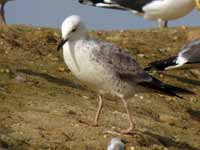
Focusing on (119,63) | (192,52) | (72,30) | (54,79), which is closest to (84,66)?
(72,30)

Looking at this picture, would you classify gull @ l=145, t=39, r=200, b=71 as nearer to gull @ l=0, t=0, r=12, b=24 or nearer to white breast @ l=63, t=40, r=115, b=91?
white breast @ l=63, t=40, r=115, b=91

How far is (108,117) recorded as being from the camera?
31.4 ft

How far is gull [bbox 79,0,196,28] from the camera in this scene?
1466 cm

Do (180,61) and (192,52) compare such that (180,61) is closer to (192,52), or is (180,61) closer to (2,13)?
(192,52)

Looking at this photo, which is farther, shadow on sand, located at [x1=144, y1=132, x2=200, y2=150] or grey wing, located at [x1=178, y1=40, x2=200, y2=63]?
grey wing, located at [x1=178, y1=40, x2=200, y2=63]

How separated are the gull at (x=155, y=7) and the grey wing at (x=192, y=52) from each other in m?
2.16

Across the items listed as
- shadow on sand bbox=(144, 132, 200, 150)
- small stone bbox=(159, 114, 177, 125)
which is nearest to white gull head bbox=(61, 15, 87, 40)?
shadow on sand bbox=(144, 132, 200, 150)

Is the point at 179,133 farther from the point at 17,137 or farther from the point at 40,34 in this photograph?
the point at 40,34

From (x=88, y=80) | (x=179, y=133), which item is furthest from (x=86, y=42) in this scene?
(x=179, y=133)

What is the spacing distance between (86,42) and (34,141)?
1114 mm

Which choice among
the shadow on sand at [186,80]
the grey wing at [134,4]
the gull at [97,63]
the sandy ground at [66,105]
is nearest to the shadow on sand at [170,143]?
the sandy ground at [66,105]

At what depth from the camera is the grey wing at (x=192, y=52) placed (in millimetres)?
11977

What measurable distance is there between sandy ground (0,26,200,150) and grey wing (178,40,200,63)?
265mm

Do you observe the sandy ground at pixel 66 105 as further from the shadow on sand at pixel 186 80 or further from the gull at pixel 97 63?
the gull at pixel 97 63
